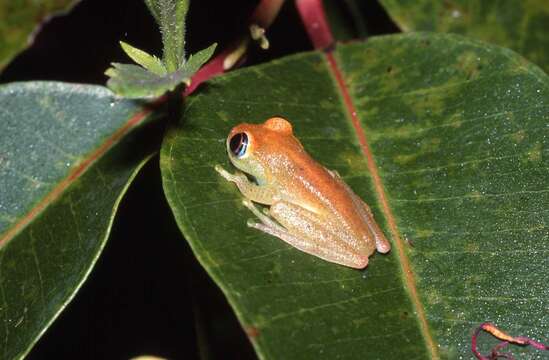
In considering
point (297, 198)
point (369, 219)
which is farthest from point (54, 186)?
point (369, 219)

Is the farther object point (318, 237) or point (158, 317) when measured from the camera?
point (158, 317)

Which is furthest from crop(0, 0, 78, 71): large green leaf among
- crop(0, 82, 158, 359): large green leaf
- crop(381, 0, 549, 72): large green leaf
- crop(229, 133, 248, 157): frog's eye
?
crop(381, 0, 549, 72): large green leaf

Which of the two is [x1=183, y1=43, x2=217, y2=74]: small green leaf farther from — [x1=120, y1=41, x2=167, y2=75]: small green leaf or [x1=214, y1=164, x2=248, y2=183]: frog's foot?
[x1=214, y1=164, x2=248, y2=183]: frog's foot

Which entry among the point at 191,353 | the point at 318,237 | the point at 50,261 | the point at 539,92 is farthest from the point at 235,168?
the point at 539,92

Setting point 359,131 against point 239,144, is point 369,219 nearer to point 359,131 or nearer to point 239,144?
point 359,131

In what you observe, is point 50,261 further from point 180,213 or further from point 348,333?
point 348,333

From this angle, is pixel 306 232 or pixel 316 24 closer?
pixel 306 232
